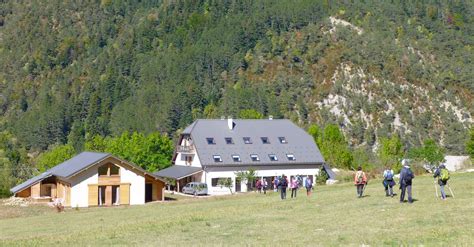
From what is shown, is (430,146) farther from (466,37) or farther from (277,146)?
(466,37)

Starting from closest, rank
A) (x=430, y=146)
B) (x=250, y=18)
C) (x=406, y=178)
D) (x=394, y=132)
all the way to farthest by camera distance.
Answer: (x=406, y=178) → (x=430, y=146) → (x=394, y=132) → (x=250, y=18)

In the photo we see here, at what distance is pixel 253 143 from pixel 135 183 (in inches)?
826

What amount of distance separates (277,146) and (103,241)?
61.1m

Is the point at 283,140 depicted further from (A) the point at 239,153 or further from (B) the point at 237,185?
(B) the point at 237,185

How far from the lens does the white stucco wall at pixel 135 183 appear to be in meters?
69.2

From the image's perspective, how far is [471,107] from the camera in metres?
151

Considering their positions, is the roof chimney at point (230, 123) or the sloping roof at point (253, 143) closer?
the sloping roof at point (253, 143)

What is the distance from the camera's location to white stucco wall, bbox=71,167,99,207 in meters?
67.0

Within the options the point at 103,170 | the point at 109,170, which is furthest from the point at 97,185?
the point at 109,170

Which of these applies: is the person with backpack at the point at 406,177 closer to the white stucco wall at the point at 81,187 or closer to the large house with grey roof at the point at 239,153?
the white stucco wall at the point at 81,187


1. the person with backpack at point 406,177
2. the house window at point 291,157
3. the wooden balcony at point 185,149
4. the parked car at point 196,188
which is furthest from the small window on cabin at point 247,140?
the person with backpack at point 406,177

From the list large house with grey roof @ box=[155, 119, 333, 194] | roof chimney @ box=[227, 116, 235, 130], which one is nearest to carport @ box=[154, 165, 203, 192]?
large house with grey roof @ box=[155, 119, 333, 194]

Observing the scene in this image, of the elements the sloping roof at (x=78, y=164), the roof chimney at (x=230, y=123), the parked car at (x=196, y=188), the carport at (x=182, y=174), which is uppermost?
the roof chimney at (x=230, y=123)

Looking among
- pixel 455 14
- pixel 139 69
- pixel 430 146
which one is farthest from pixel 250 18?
pixel 430 146
